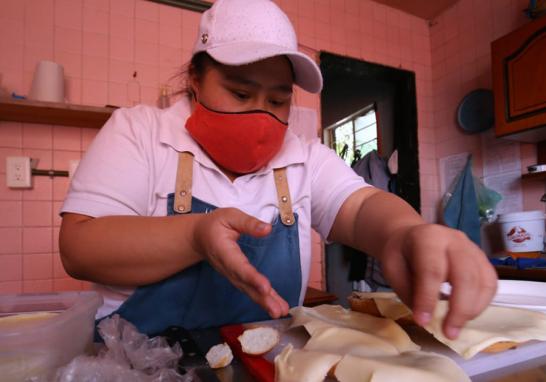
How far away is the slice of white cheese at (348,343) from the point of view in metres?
0.47

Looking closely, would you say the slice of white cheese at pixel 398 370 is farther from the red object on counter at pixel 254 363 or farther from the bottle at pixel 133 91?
the bottle at pixel 133 91

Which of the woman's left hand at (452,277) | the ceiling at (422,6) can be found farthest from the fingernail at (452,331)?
the ceiling at (422,6)

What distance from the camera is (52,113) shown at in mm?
1639

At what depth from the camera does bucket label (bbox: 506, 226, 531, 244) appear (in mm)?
1872

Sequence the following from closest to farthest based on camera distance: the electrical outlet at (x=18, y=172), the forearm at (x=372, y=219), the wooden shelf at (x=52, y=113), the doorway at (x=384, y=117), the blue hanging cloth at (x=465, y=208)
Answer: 1. the forearm at (x=372, y=219)
2. the wooden shelf at (x=52, y=113)
3. the electrical outlet at (x=18, y=172)
4. the blue hanging cloth at (x=465, y=208)
5. the doorway at (x=384, y=117)

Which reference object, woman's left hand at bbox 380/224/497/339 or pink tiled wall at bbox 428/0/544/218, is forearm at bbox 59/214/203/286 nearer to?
woman's left hand at bbox 380/224/497/339

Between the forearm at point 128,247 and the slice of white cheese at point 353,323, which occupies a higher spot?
the forearm at point 128,247

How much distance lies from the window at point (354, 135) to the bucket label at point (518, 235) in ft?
4.03

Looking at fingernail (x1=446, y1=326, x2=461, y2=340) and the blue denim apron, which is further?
the blue denim apron

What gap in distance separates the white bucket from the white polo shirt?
1476mm

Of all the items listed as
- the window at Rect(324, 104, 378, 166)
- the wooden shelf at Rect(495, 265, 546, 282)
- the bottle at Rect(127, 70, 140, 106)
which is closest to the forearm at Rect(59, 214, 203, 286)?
the bottle at Rect(127, 70, 140, 106)

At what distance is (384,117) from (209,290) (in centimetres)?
256

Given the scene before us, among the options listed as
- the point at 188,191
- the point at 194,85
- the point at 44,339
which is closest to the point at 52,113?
the point at 194,85

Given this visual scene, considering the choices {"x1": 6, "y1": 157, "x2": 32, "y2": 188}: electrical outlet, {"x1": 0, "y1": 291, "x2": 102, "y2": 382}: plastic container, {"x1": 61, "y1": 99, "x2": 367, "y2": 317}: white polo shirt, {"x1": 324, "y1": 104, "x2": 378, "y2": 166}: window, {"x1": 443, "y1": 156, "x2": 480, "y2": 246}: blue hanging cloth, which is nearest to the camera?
{"x1": 0, "y1": 291, "x2": 102, "y2": 382}: plastic container
